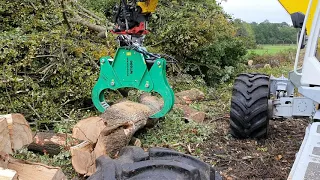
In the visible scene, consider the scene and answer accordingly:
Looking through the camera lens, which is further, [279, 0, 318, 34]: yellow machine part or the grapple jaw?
[279, 0, 318, 34]: yellow machine part

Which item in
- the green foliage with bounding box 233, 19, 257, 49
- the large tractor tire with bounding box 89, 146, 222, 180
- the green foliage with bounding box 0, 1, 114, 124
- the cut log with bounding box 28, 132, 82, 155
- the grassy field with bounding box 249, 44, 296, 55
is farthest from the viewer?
the grassy field with bounding box 249, 44, 296, 55

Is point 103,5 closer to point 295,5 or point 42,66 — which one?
point 42,66

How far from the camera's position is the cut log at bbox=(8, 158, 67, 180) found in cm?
310

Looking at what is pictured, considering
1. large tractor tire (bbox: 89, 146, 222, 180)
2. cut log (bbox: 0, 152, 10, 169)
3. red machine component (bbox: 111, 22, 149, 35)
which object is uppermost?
red machine component (bbox: 111, 22, 149, 35)

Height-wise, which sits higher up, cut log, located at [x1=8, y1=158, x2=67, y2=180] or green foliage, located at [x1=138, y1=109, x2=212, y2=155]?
cut log, located at [x1=8, y1=158, x2=67, y2=180]

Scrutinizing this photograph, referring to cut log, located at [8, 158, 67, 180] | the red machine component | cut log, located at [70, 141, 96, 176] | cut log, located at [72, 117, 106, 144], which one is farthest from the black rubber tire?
cut log, located at [8, 158, 67, 180]

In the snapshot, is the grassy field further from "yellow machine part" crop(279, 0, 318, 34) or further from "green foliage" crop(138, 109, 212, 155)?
"yellow machine part" crop(279, 0, 318, 34)

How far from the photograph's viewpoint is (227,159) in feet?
15.1

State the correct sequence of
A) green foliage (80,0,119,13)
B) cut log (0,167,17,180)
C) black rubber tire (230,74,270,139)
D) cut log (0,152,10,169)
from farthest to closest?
1. green foliage (80,0,119,13)
2. black rubber tire (230,74,270,139)
3. cut log (0,152,10,169)
4. cut log (0,167,17,180)

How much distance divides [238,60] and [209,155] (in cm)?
642

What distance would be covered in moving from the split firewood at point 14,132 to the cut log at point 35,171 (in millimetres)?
138

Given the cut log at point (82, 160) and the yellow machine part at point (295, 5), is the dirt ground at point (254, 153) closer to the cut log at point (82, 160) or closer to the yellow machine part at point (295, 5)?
the cut log at point (82, 160)

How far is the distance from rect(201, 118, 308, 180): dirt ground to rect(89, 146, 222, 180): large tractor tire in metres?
2.03

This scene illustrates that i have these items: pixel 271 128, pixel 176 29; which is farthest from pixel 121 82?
pixel 176 29
